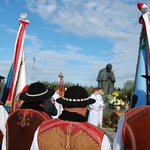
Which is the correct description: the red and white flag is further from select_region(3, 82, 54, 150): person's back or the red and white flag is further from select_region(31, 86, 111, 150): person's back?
select_region(31, 86, 111, 150): person's back

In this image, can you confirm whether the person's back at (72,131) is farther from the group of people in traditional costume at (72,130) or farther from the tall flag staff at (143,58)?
the tall flag staff at (143,58)

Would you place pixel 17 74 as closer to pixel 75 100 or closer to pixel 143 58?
pixel 143 58

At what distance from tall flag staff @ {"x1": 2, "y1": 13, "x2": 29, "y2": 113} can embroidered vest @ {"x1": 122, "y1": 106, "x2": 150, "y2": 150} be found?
14.0 ft

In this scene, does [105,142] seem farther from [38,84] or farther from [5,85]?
[5,85]

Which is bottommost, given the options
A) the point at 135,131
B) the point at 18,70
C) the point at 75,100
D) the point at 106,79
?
the point at 135,131

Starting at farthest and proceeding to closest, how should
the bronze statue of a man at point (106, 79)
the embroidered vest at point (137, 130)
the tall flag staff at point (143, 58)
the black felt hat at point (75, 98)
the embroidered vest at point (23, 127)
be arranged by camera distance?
the bronze statue of a man at point (106, 79), the tall flag staff at point (143, 58), the embroidered vest at point (23, 127), the black felt hat at point (75, 98), the embroidered vest at point (137, 130)

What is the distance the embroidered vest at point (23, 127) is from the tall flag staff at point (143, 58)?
4.57ft

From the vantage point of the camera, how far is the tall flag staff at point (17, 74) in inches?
251

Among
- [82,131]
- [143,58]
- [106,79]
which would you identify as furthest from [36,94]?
[106,79]

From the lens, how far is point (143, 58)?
402 cm

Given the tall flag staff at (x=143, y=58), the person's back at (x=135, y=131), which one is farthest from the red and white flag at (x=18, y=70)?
the person's back at (x=135, y=131)

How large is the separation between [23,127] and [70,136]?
0.88 meters

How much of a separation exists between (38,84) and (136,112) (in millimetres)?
1318

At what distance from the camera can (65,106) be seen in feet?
7.80
